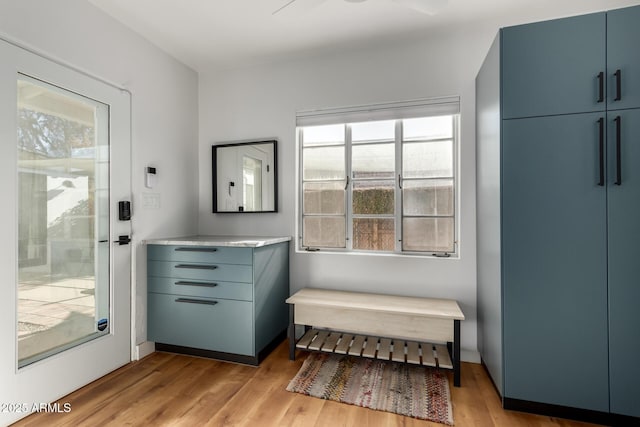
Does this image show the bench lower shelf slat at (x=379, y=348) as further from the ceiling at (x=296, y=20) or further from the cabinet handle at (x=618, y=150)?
the ceiling at (x=296, y=20)

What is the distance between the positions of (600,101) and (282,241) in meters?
2.24

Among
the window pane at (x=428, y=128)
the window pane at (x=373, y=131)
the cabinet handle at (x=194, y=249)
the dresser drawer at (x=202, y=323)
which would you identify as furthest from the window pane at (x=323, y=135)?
the dresser drawer at (x=202, y=323)

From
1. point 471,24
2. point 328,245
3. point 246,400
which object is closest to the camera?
point 246,400

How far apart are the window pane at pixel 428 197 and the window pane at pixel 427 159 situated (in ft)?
0.22

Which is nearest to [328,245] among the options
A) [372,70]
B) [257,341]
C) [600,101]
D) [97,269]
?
[257,341]

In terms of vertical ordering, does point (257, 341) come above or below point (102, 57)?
below

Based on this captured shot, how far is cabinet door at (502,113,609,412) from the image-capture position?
63.3 inches

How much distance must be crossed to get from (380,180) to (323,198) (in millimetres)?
535

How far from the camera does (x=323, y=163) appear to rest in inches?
110

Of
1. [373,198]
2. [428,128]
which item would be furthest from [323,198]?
[428,128]

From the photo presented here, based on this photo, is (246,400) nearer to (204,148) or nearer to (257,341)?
(257,341)

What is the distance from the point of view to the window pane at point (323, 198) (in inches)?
108

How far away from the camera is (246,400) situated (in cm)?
185

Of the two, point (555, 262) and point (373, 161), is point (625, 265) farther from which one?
point (373, 161)
